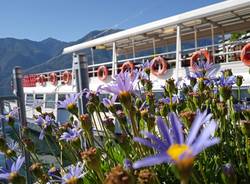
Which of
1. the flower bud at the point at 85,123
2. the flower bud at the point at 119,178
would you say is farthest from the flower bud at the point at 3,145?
the flower bud at the point at 119,178

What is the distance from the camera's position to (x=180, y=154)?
2.26ft

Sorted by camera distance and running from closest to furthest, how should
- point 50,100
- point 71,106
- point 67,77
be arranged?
1. point 71,106
2. point 67,77
3. point 50,100

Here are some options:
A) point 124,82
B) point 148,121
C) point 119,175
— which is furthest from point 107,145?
point 119,175

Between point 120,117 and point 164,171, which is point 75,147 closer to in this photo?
point 120,117

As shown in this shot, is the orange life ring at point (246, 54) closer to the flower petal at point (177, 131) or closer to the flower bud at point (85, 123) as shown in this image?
the flower bud at point (85, 123)

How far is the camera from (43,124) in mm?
2006

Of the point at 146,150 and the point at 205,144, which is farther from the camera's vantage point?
the point at 146,150

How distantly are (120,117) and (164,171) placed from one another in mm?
286

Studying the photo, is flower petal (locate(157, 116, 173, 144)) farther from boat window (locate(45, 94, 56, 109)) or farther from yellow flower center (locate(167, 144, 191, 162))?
boat window (locate(45, 94, 56, 109))

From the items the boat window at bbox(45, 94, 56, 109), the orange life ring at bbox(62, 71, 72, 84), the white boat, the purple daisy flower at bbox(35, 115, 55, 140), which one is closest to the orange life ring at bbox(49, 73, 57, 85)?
the white boat

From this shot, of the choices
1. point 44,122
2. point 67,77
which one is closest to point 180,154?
point 44,122

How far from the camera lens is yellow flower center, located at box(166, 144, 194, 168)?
2.22 feet

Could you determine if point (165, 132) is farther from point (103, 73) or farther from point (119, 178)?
point (103, 73)

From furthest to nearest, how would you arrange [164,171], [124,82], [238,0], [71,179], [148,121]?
[238,0] → [148,121] → [164,171] → [124,82] → [71,179]
